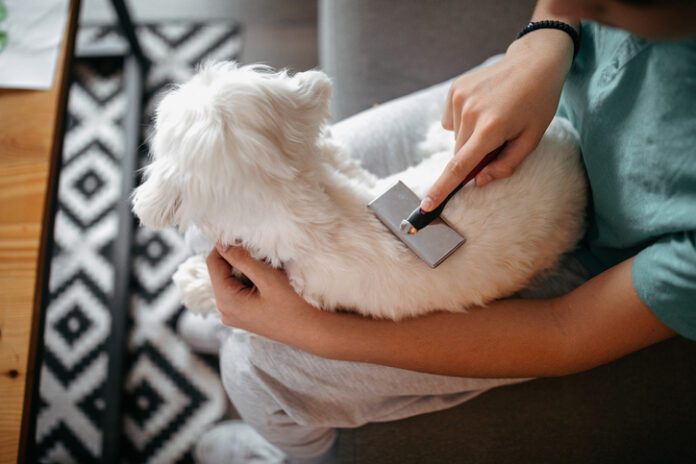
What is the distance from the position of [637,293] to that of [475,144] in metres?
0.27

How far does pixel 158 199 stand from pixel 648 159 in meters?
0.61

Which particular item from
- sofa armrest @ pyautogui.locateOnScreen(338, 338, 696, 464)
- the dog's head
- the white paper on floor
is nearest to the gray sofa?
sofa armrest @ pyautogui.locateOnScreen(338, 338, 696, 464)

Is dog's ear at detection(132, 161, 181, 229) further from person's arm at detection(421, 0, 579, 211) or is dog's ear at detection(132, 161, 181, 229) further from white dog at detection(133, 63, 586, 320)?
person's arm at detection(421, 0, 579, 211)

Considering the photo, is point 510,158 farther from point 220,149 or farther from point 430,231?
point 220,149

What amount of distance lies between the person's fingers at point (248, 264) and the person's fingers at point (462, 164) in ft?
0.85

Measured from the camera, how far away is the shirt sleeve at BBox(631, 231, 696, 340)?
558 millimetres

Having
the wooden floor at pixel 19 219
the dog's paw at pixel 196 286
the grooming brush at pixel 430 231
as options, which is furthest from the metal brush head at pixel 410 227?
the wooden floor at pixel 19 219

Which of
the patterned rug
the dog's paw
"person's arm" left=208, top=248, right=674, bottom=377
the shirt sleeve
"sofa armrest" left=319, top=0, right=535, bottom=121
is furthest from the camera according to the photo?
the patterned rug

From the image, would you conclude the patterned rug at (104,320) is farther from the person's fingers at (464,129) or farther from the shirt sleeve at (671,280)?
the shirt sleeve at (671,280)

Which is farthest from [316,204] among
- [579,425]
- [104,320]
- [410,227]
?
[104,320]

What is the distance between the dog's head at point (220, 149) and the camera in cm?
61

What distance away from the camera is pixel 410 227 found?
0.69m

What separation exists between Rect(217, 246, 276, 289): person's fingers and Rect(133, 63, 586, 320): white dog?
0.01 m

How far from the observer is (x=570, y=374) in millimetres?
762
